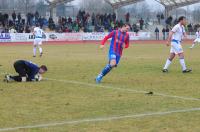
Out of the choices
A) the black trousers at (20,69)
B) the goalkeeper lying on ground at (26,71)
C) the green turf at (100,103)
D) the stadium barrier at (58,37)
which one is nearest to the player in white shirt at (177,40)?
the green turf at (100,103)

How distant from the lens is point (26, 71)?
14414 millimetres

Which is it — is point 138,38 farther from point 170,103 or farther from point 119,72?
point 170,103

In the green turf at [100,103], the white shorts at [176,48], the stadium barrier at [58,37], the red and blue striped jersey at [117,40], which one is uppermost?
the red and blue striped jersey at [117,40]

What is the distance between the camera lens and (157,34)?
63688 mm

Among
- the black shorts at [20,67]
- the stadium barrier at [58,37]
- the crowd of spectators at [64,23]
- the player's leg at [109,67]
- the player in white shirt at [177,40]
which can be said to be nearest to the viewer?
the black shorts at [20,67]

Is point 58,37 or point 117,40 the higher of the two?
point 117,40

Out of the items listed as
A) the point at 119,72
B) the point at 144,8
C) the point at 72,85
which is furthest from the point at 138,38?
the point at 72,85

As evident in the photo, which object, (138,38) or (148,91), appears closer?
(148,91)

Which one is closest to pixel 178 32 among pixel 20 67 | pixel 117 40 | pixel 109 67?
pixel 117 40

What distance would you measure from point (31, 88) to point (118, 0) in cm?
4986

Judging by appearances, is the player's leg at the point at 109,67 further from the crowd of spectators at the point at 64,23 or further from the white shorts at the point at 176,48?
the crowd of spectators at the point at 64,23

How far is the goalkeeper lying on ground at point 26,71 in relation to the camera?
46.6ft

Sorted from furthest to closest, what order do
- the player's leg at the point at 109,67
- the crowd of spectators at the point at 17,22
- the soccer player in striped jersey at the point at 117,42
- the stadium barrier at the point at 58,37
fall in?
the crowd of spectators at the point at 17,22 → the stadium barrier at the point at 58,37 → the soccer player in striped jersey at the point at 117,42 → the player's leg at the point at 109,67

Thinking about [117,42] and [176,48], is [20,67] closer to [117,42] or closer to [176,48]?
[117,42]
